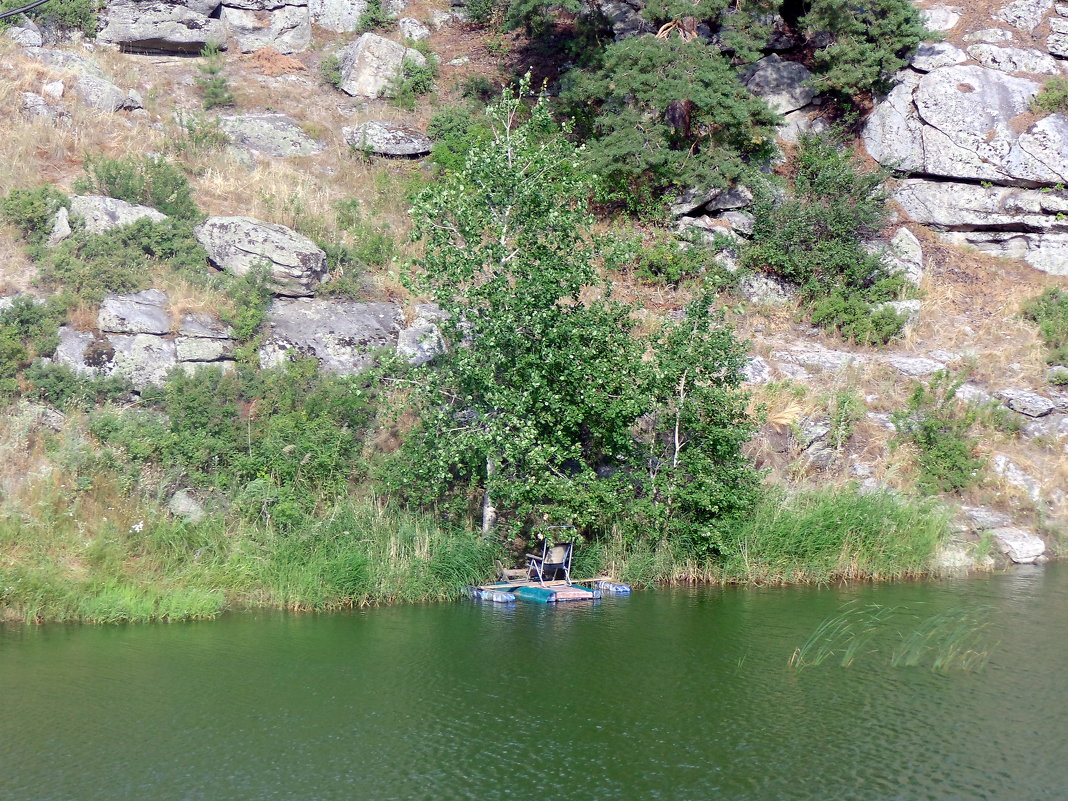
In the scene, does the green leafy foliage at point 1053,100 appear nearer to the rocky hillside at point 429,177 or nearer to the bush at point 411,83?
the rocky hillside at point 429,177

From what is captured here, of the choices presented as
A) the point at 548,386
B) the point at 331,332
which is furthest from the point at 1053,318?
the point at 331,332

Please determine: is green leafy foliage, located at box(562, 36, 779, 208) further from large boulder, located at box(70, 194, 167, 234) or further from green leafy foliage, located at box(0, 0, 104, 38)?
green leafy foliage, located at box(0, 0, 104, 38)

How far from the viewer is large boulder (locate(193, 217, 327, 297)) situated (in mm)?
18156

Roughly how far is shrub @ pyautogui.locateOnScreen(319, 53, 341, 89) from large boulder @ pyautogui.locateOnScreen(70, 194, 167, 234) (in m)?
9.07

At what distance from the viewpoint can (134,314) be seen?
54.0ft

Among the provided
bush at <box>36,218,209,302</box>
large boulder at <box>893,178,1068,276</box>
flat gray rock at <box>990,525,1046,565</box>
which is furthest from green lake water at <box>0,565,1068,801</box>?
large boulder at <box>893,178,1068,276</box>

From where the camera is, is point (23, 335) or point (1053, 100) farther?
point (1053, 100)

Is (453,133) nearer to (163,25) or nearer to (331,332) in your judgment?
(331,332)

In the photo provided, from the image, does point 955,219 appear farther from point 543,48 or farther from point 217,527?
point 217,527

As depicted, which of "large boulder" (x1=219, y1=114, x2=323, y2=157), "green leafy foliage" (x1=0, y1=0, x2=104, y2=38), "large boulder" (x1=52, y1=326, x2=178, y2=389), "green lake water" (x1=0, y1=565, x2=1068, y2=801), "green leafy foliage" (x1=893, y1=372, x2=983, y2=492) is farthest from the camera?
"green leafy foliage" (x1=0, y1=0, x2=104, y2=38)

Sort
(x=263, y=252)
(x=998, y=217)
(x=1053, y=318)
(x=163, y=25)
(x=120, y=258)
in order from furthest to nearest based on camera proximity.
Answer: (x=163, y=25), (x=998, y=217), (x=1053, y=318), (x=263, y=252), (x=120, y=258)

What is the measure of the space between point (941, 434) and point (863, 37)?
1111 centimetres

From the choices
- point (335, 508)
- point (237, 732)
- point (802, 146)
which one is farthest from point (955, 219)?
point (237, 732)

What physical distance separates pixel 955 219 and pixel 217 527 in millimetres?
18293
